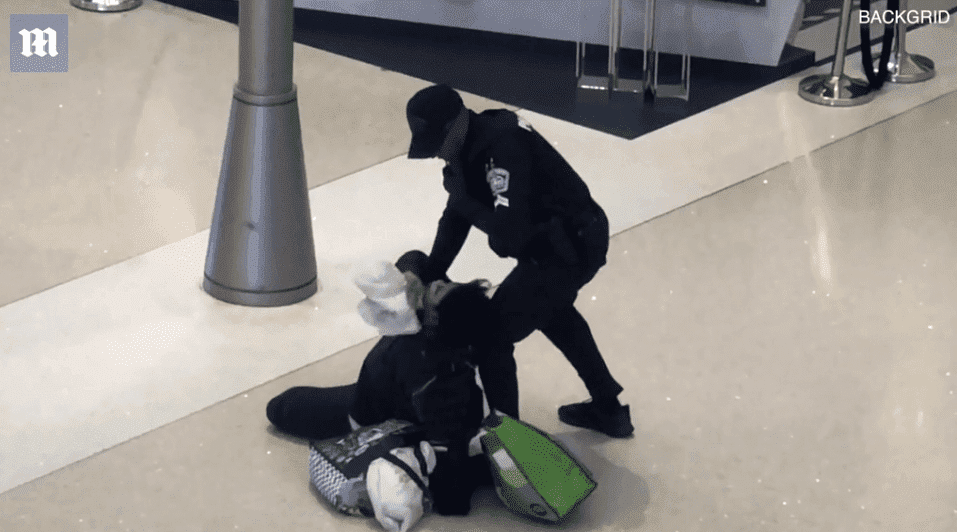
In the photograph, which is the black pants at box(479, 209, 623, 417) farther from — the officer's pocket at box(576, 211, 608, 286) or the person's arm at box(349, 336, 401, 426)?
the person's arm at box(349, 336, 401, 426)

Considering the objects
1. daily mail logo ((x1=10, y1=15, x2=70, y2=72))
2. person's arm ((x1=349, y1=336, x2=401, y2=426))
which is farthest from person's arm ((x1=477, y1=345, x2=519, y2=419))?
daily mail logo ((x1=10, y1=15, x2=70, y2=72))

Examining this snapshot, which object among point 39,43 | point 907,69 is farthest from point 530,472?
point 39,43

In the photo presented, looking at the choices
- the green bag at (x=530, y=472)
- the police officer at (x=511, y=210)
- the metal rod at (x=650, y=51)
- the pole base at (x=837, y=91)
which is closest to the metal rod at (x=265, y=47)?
the police officer at (x=511, y=210)

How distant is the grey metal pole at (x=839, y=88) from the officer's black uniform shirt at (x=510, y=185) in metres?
3.59

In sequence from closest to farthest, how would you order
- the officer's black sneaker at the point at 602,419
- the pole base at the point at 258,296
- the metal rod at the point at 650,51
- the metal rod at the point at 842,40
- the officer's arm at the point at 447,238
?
the officer's arm at the point at 447,238
the officer's black sneaker at the point at 602,419
the pole base at the point at 258,296
the metal rod at the point at 842,40
the metal rod at the point at 650,51

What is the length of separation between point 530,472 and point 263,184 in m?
1.75

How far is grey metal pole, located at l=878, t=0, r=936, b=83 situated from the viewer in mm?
7375

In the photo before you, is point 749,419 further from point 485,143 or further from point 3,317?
point 3,317

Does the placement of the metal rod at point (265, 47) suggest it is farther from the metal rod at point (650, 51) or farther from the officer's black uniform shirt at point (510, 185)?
the metal rod at point (650, 51)

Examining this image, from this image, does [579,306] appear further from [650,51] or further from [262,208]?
[650,51]

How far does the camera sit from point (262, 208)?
4.91 metres

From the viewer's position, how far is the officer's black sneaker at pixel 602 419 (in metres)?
4.23

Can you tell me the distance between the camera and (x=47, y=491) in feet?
12.9

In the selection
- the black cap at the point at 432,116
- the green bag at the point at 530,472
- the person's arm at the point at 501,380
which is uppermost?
the black cap at the point at 432,116
